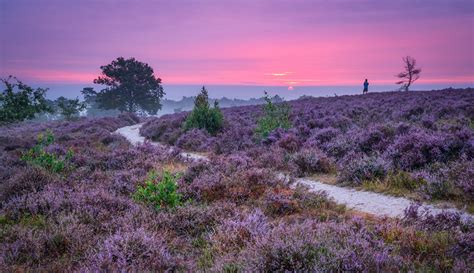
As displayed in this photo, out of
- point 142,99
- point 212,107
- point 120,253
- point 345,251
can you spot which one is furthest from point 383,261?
point 142,99

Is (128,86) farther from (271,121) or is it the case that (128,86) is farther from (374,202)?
(374,202)

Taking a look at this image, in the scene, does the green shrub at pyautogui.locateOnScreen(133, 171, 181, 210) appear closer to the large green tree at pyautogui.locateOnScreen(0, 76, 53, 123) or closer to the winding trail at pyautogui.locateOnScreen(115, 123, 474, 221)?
the winding trail at pyautogui.locateOnScreen(115, 123, 474, 221)

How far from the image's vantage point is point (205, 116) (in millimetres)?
22016

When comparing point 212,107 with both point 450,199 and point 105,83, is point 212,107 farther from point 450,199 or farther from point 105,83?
point 105,83

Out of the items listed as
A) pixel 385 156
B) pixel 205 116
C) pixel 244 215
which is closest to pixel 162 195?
pixel 244 215

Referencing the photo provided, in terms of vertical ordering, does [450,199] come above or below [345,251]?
below

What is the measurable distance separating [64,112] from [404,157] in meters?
52.4

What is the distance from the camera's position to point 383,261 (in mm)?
3918

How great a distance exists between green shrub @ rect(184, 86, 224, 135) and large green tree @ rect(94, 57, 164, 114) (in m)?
46.1

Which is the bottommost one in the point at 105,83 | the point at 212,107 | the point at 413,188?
the point at 413,188

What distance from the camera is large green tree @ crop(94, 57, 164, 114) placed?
64312mm

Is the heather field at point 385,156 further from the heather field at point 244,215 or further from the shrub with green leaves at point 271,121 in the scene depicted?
the shrub with green leaves at point 271,121

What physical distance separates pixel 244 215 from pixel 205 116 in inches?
638

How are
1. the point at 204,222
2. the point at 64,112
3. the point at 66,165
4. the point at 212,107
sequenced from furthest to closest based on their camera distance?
the point at 64,112 < the point at 212,107 < the point at 66,165 < the point at 204,222
